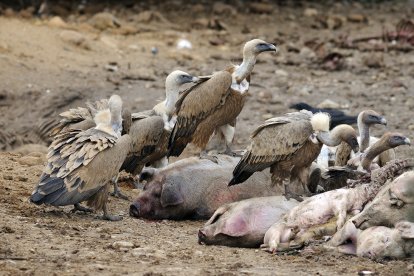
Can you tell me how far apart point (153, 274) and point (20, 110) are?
8.55m

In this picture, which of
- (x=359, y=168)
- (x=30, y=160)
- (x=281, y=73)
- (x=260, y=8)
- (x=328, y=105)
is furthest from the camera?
(x=260, y=8)

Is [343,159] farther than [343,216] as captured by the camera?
Yes

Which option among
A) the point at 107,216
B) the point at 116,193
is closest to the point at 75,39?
the point at 116,193

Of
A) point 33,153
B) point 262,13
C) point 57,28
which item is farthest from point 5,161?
point 262,13

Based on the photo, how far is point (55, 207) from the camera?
379 inches

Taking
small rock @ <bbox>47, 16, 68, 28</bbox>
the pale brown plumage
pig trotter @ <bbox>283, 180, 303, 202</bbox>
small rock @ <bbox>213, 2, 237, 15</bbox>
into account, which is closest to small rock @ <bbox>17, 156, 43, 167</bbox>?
the pale brown plumage

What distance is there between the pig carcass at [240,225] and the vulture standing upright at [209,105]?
2189mm

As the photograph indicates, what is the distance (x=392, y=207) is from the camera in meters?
7.70

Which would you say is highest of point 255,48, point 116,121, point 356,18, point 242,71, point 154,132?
point 255,48

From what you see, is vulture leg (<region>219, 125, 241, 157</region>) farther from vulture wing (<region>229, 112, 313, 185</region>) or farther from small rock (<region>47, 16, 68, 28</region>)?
small rock (<region>47, 16, 68, 28</region>)

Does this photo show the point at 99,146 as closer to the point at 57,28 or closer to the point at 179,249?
the point at 179,249

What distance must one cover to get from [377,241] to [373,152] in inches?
79.2

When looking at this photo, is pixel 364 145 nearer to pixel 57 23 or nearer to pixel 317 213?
pixel 317 213

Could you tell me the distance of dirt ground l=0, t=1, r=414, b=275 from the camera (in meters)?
7.62
